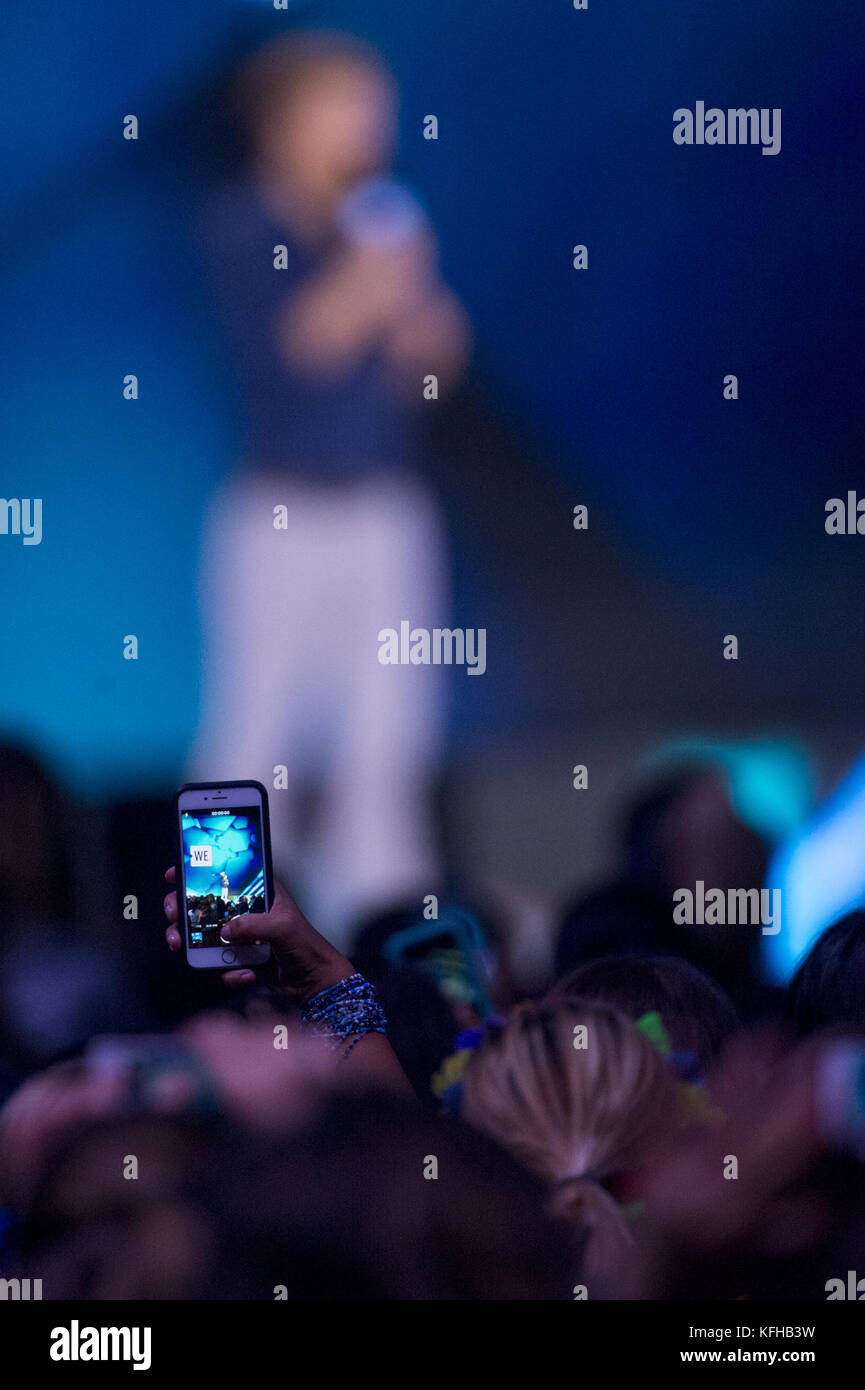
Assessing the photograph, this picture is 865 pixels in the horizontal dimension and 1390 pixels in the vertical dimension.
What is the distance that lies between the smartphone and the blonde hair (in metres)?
0.39

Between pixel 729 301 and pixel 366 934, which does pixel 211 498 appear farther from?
pixel 729 301

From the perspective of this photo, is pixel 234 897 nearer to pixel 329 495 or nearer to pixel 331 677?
pixel 331 677

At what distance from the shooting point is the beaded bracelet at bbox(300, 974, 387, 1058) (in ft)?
5.44

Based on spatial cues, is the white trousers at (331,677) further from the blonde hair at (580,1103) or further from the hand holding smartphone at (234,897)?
the blonde hair at (580,1103)

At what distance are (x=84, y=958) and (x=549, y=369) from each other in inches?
42.5

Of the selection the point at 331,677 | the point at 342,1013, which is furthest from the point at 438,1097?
the point at 331,677

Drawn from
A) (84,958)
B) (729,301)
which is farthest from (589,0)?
(84,958)

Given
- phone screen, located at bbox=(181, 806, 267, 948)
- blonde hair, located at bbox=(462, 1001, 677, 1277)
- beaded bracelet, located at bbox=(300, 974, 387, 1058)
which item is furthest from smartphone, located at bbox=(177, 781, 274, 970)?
blonde hair, located at bbox=(462, 1001, 677, 1277)

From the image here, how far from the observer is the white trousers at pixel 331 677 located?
1.68 meters

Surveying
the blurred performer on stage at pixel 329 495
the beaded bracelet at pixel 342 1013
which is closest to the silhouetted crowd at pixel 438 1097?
the beaded bracelet at pixel 342 1013

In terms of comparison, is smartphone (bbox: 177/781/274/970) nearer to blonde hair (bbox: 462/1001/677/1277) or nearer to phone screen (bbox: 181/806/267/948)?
phone screen (bbox: 181/806/267/948)

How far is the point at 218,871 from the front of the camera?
5.43ft

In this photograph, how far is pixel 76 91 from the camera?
5.55 feet

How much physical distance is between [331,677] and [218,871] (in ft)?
1.04
